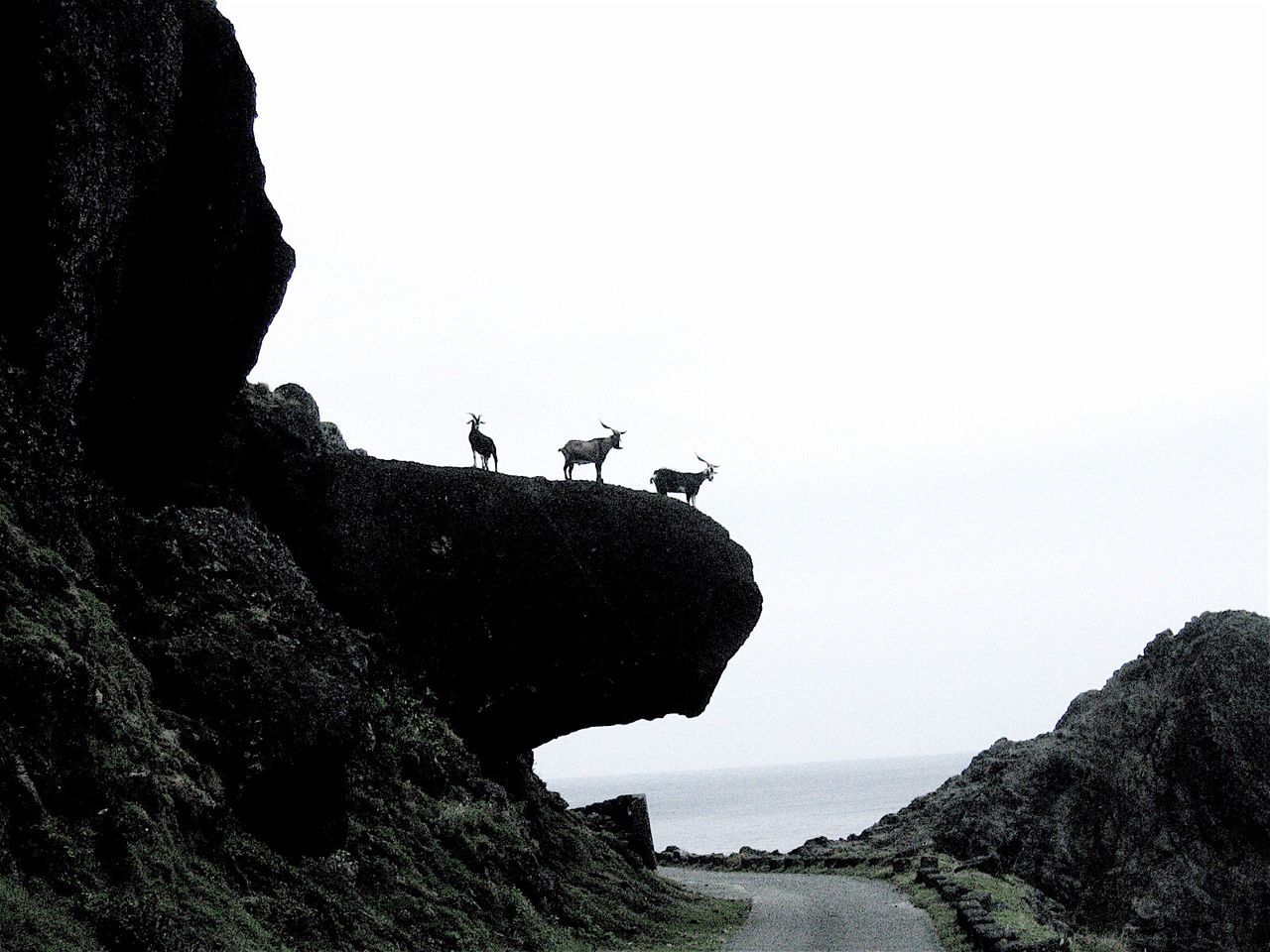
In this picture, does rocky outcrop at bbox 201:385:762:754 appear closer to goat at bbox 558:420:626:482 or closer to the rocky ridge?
goat at bbox 558:420:626:482

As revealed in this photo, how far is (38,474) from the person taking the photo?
15.2 metres

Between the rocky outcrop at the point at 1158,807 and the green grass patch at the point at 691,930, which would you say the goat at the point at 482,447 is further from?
the rocky outcrop at the point at 1158,807

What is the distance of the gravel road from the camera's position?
81.5 feet

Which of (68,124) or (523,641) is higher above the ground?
(68,124)

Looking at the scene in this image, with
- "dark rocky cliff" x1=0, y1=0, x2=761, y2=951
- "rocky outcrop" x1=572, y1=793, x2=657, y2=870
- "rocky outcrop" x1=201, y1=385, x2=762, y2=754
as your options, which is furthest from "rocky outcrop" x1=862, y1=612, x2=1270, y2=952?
"dark rocky cliff" x1=0, y1=0, x2=761, y2=951

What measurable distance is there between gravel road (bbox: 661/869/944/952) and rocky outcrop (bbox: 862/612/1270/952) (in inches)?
314

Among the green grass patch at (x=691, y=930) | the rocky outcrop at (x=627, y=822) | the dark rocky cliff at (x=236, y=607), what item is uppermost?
the dark rocky cliff at (x=236, y=607)

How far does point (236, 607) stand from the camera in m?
18.8

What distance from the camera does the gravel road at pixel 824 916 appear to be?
2484 centimetres

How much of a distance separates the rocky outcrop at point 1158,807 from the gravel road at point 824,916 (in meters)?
7.98

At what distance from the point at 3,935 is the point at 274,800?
21.8ft

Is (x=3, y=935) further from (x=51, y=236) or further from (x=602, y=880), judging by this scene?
(x=602, y=880)

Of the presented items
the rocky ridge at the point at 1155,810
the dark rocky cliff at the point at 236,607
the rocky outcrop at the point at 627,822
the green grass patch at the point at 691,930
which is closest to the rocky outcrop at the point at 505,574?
the dark rocky cliff at the point at 236,607

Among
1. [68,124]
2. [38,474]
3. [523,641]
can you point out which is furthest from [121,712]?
[523,641]
